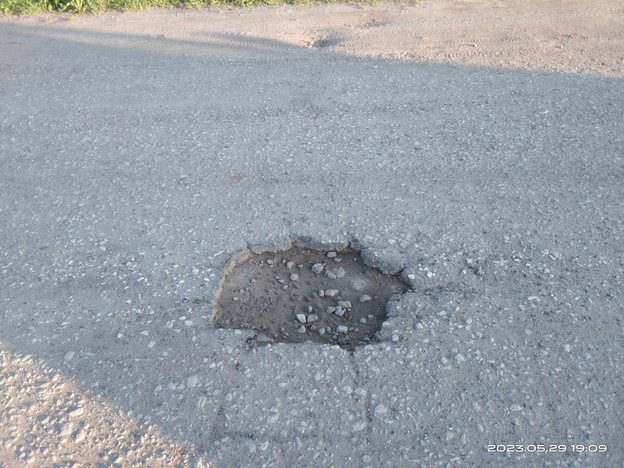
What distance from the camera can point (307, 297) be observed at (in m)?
3.31

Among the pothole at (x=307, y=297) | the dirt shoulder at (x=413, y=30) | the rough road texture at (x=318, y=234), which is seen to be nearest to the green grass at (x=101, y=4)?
the dirt shoulder at (x=413, y=30)

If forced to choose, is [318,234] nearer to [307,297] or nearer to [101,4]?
[307,297]

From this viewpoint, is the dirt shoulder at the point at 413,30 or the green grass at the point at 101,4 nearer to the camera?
the dirt shoulder at the point at 413,30

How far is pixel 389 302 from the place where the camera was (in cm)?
318

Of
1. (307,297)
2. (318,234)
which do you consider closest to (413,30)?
(318,234)

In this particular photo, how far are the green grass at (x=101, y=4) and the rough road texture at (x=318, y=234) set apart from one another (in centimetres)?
111

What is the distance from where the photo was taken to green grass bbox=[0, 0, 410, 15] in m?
7.33

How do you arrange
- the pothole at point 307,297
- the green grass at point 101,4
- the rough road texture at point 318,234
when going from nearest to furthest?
the rough road texture at point 318,234 < the pothole at point 307,297 < the green grass at point 101,4

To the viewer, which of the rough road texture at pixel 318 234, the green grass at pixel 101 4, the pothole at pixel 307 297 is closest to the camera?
the rough road texture at pixel 318 234

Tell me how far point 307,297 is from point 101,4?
5.85 m

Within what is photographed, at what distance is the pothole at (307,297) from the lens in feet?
10.2

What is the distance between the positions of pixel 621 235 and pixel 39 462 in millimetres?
3382

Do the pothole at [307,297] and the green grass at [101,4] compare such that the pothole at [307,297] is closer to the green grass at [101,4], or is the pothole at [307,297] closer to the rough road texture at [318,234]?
the rough road texture at [318,234]

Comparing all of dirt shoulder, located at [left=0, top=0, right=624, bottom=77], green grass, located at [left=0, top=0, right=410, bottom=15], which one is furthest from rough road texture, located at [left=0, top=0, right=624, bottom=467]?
green grass, located at [left=0, top=0, right=410, bottom=15]
